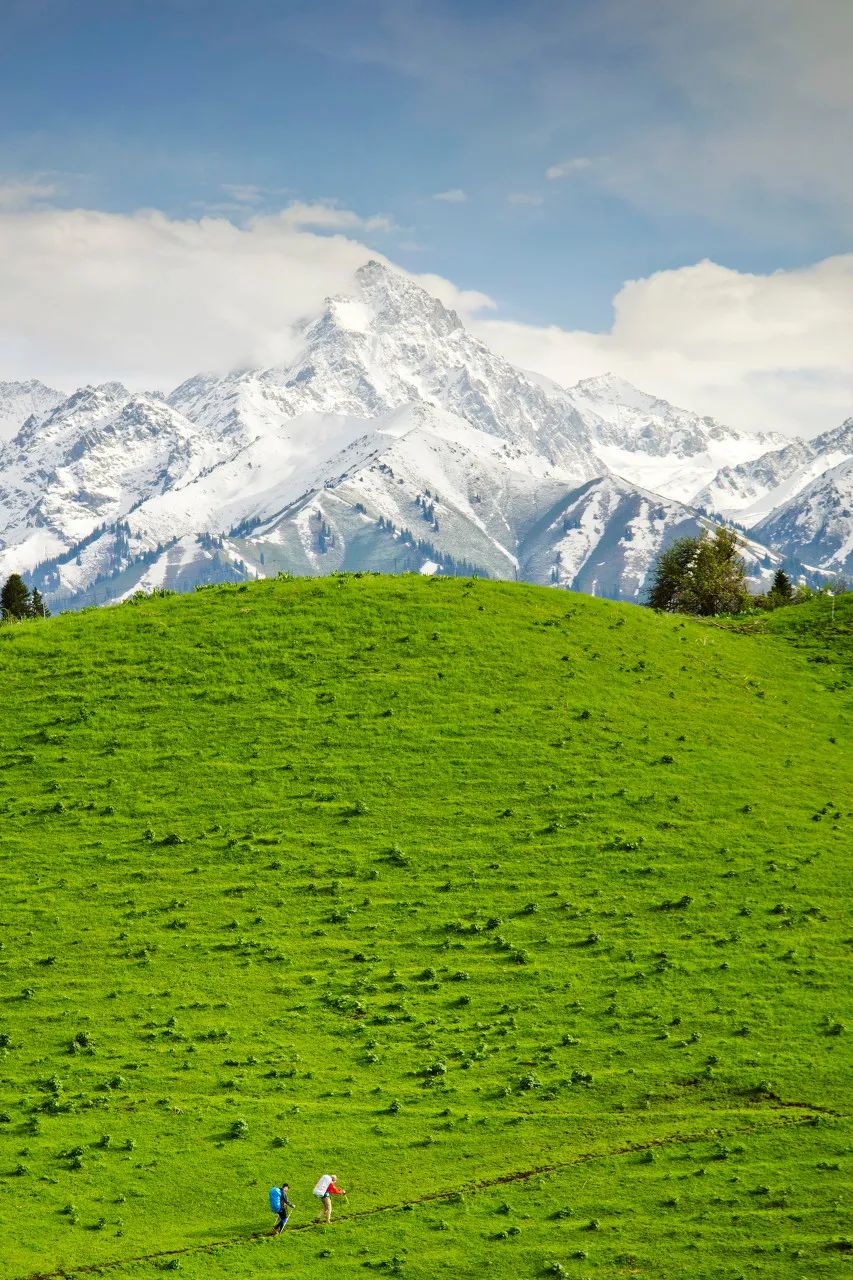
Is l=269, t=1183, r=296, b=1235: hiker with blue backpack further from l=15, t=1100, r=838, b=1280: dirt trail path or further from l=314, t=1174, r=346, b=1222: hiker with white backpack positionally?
l=314, t=1174, r=346, b=1222: hiker with white backpack

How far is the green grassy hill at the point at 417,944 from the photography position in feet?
121

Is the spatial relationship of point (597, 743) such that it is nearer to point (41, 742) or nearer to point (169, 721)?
point (169, 721)

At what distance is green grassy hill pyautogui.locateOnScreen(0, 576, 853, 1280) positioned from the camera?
121ft

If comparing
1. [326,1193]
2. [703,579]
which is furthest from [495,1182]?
[703,579]

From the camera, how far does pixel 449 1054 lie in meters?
44.6

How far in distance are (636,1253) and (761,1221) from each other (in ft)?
14.1

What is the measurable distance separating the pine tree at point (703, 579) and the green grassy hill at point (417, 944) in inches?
1432

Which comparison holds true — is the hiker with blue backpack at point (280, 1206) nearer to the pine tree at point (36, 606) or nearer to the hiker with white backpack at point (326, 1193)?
the hiker with white backpack at point (326, 1193)

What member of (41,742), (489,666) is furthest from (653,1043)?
(41,742)

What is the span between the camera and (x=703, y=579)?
392 ft

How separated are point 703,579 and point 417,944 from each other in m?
77.1

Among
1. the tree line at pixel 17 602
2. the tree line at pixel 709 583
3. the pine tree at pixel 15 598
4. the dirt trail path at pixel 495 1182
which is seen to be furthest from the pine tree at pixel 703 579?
the pine tree at pixel 15 598

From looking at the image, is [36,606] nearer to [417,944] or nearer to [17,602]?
[17,602]

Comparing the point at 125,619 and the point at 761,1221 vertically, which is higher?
the point at 125,619
